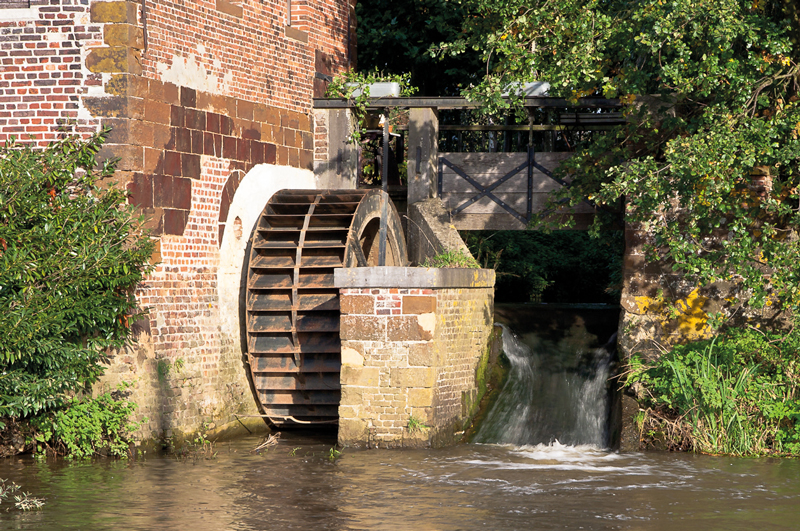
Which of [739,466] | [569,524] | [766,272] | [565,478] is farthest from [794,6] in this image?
[569,524]

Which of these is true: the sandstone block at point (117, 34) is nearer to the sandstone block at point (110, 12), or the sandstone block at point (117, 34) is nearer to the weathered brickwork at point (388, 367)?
the sandstone block at point (110, 12)

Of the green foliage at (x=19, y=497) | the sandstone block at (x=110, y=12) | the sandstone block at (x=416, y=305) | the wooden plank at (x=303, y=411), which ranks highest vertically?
the sandstone block at (x=110, y=12)

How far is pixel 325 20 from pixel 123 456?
7.54 m

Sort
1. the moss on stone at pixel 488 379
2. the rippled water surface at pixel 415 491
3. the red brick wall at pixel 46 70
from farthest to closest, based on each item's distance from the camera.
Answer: the moss on stone at pixel 488 379
the red brick wall at pixel 46 70
the rippled water surface at pixel 415 491

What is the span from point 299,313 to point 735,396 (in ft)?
17.7

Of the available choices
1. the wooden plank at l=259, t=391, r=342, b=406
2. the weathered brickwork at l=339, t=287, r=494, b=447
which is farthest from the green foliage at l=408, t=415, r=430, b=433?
the wooden plank at l=259, t=391, r=342, b=406

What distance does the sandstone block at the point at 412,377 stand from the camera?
424 inches

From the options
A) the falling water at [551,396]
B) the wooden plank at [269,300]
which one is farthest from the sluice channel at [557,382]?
the wooden plank at [269,300]

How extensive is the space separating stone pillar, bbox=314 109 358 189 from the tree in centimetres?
283

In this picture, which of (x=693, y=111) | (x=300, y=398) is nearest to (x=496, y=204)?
(x=693, y=111)

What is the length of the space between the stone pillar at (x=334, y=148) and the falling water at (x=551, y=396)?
341 centimetres

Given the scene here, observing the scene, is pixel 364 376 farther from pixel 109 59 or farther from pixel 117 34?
pixel 117 34

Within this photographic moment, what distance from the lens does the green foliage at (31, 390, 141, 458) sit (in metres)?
10.5

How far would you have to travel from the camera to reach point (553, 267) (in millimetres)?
22328
